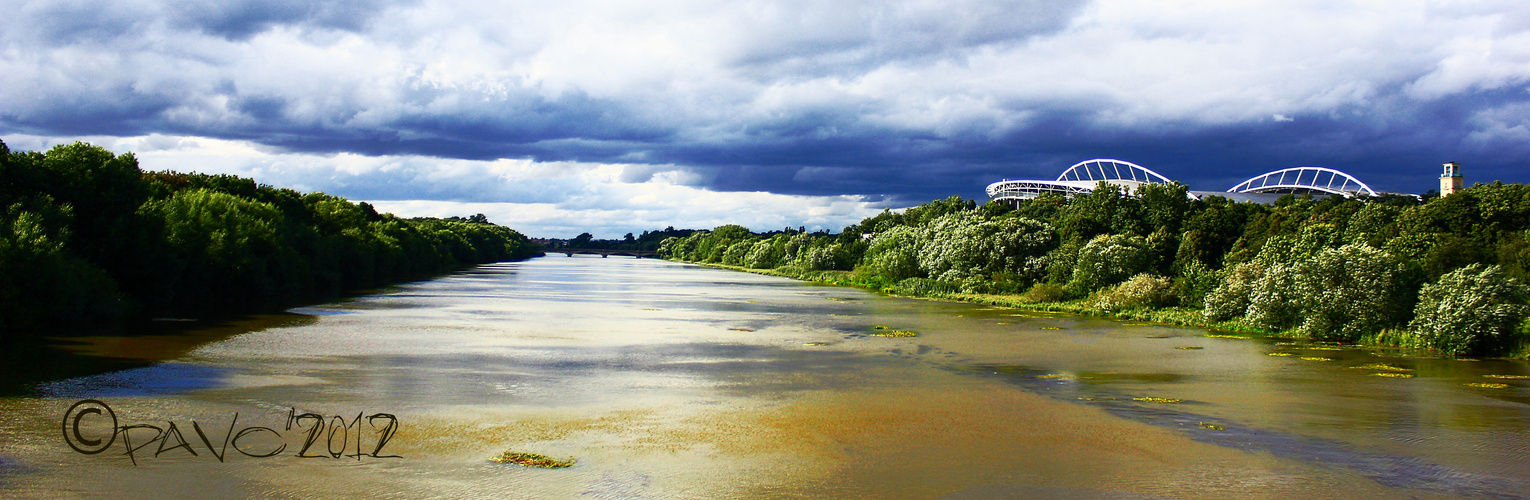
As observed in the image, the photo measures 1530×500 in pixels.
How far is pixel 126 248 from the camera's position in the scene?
43625mm

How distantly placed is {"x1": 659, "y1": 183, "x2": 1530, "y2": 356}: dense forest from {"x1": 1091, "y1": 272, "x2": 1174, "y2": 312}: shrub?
0.24ft

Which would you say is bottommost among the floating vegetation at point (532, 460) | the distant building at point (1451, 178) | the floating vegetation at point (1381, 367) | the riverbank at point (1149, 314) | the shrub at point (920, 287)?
the floating vegetation at point (532, 460)

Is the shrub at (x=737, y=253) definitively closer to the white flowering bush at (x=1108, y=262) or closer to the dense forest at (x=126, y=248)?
the dense forest at (x=126, y=248)

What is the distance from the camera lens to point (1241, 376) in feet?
84.5

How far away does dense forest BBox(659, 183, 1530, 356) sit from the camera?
30.9 m

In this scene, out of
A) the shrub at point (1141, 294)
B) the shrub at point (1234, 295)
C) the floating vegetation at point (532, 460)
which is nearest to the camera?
the floating vegetation at point (532, 460)

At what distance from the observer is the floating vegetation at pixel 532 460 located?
14.3m

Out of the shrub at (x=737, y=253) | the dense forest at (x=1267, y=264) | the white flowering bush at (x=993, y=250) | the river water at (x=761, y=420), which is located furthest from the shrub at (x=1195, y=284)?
the shrub at (x=737, y=253)

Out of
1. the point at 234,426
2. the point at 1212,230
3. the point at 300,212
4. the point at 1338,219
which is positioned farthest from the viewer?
the point at 300,212

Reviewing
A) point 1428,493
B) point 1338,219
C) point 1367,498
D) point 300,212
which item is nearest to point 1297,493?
point 1367,498

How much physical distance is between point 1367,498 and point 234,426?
19.1 metres

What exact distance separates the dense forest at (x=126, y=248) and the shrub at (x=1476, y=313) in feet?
163

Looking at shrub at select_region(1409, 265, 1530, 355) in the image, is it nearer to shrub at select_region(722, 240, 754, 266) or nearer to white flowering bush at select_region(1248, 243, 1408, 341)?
white flowering bush at select_region(1248, 243, 1408, 341)

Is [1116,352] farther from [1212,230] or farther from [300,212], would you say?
[300,212]
